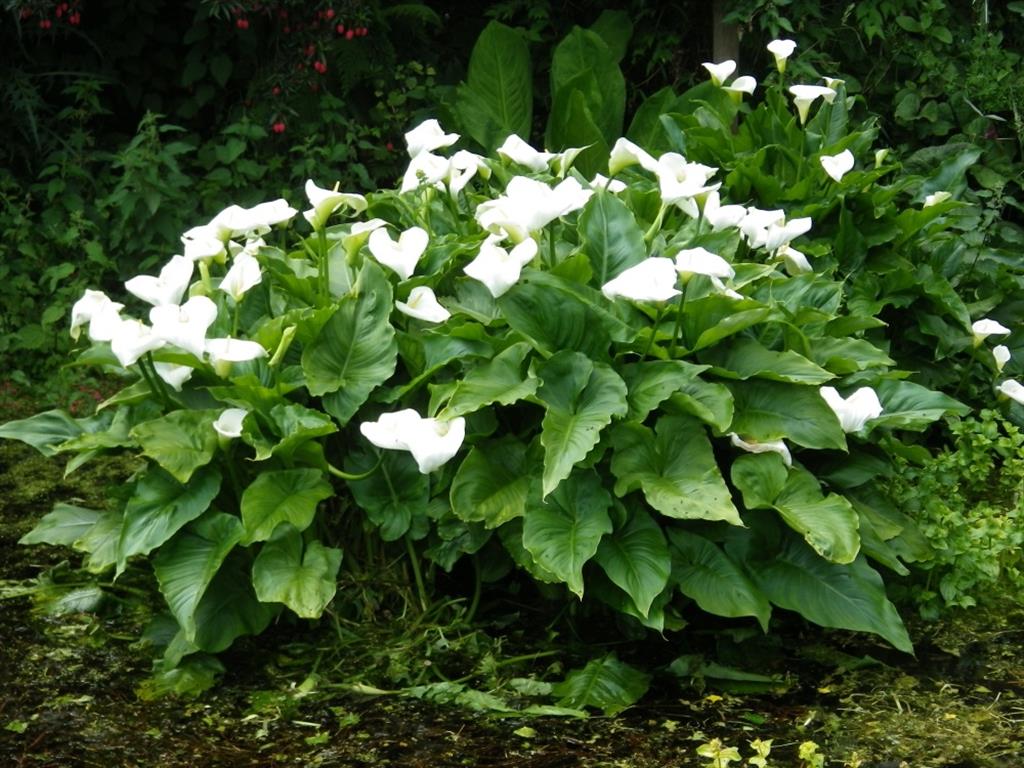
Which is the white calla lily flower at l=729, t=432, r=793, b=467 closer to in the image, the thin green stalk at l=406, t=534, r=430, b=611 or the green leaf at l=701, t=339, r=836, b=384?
the green leaf at l=701, t=339, r=836, b=384

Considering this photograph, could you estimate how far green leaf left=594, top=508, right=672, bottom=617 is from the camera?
2.59 metres

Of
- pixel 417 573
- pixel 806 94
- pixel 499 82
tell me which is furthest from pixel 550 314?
pixel 499 82

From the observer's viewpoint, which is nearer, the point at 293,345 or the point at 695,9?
the point at 293,345

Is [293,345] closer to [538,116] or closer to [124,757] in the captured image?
[124,757]

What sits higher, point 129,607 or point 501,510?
point 501,510

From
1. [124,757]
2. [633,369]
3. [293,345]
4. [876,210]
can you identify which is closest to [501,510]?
[633,369]

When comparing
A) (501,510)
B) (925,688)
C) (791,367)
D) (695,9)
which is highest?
(695,9)

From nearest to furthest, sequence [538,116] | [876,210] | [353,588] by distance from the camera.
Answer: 1. [353,588]
2. [876,210]
3. [538,116]

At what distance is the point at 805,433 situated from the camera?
9.28ft

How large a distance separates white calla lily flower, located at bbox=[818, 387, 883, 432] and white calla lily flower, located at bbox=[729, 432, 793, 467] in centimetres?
15

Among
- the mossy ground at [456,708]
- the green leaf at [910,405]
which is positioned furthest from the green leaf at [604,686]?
the green leaf at [910,405]

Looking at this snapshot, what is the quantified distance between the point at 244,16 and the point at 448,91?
0.99 meters

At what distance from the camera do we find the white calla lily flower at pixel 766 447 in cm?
274

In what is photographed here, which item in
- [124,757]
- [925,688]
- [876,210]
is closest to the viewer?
[124,757]
